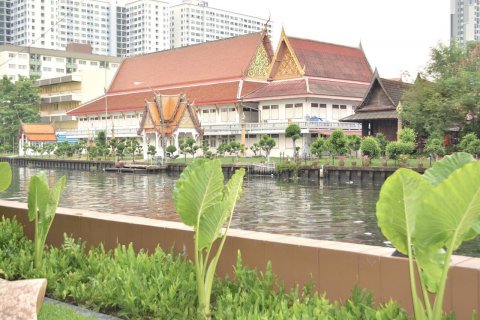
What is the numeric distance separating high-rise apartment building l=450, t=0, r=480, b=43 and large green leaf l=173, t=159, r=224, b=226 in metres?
109

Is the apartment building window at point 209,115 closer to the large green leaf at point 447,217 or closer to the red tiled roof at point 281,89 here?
the red tiled roof at point 281,89

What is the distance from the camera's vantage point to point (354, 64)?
5581 cm

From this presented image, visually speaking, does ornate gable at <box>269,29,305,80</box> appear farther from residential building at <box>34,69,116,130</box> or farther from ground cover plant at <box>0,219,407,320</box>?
ground cover plant at <box>0,219,407,320</box>

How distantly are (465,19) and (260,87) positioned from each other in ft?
234

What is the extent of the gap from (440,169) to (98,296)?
3.24 m

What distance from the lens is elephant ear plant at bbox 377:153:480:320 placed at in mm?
3385

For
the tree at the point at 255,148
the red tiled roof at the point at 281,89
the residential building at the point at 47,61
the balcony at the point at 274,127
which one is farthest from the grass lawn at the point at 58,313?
the residential building at the point at 47,61

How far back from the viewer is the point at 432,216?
3561mm

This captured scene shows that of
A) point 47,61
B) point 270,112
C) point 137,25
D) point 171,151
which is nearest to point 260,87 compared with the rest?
point 270,112

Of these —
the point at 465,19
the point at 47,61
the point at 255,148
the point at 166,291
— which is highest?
the point at 465,19

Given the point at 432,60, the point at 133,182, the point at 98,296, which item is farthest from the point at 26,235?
the point at 432,60

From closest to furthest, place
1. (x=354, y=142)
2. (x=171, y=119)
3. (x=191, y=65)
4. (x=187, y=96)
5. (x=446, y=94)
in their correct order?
(x=446, y=94), (x=354, y=142), (x=171, y=119), (x=187, y=96), (x=191, y=65)

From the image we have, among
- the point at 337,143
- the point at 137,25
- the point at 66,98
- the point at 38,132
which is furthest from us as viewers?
the point at 137,25

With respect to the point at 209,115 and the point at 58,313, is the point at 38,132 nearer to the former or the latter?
the point at 209,115
